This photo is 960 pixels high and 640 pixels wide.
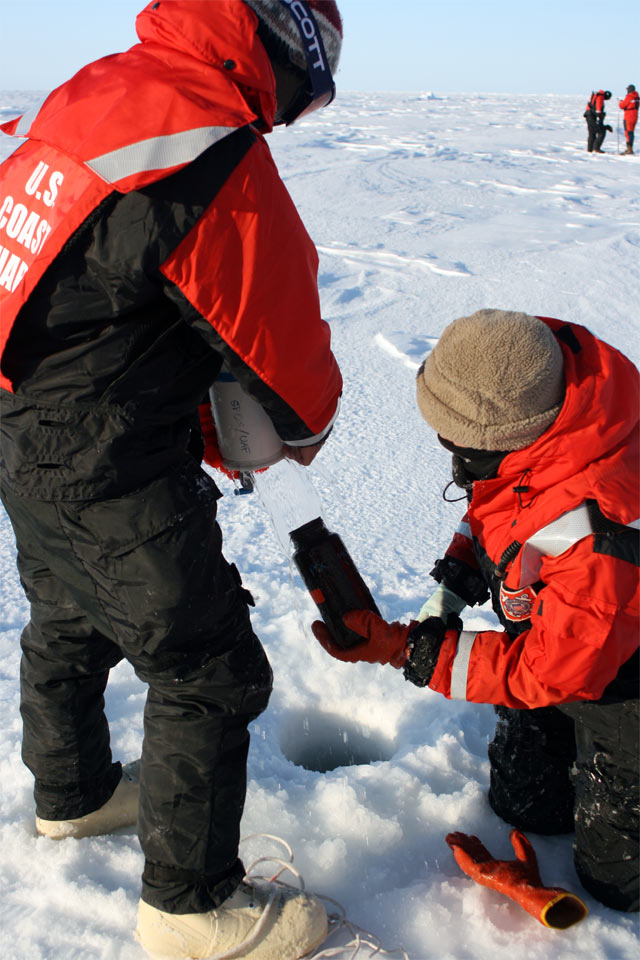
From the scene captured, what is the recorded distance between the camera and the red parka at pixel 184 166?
1119 millimetres

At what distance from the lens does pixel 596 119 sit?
43.9 feet

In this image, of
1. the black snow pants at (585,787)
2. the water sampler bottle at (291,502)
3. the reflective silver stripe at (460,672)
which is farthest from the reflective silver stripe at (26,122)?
the black snow pants at (585,787)

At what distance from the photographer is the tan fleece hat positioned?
1447mm

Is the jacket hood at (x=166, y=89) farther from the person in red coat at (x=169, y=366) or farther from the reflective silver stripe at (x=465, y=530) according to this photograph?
the reflective silver stripe at (x=465, y=530)

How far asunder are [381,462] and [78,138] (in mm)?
2361

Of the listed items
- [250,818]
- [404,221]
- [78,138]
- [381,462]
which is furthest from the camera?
[404,221]

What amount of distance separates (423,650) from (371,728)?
634 millimetres

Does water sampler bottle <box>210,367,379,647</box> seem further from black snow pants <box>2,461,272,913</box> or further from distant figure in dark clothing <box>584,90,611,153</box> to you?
distant figure in dark clothing <box>584,90,611,153</box>

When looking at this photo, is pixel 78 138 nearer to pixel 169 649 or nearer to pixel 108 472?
pixel 108 472

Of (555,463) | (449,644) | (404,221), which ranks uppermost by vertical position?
(555,463)

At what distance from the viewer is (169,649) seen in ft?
4.39

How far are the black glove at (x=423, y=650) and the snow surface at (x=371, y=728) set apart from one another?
388 mm

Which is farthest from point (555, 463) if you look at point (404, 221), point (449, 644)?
point (404, 221)

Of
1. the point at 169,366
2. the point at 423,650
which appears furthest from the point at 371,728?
the point at 169,366
